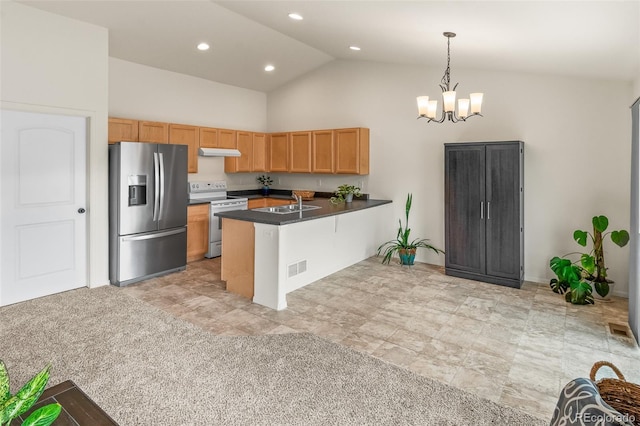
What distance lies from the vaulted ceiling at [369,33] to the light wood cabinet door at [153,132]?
Result: 3.09ft

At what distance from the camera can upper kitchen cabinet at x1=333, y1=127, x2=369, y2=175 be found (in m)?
6.11

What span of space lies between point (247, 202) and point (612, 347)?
5.24m

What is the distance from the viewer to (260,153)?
7.24 meters

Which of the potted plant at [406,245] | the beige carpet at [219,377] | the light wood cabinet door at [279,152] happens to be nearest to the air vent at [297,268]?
the beige carpet at [219,377]

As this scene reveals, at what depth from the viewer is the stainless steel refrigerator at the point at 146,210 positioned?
4551mm

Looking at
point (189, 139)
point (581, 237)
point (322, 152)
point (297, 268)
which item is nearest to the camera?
point (581, 237)

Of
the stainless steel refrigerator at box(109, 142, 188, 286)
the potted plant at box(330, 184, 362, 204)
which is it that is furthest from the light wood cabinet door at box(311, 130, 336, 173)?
the stainless steel refrigerator at box(109, 142, 188, 286)

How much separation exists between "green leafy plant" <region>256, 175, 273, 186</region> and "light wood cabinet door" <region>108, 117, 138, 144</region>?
2724 millimetres

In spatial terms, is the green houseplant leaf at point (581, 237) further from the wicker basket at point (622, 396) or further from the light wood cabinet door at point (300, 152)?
the light wood cabinet door at point (300, 152)

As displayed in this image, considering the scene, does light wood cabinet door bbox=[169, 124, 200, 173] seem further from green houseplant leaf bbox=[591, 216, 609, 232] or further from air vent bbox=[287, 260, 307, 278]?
green houseplant leaf bbox=[591, 216, 609, 232]

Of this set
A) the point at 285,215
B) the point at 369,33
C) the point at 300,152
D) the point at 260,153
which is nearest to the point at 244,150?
the point at 260,153

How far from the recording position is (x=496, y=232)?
4703 millimetres

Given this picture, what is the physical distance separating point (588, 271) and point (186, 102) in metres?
6.14

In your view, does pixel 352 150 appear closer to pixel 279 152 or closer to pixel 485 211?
pixel 279 152
